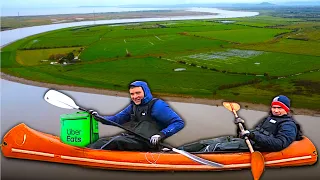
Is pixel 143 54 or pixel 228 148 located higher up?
pixel 143 54

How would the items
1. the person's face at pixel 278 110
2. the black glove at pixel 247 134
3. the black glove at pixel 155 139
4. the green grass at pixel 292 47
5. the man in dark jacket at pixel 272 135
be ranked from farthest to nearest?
the green grass at pixel 292 47, the person's face at pixel 278 110, the man in dark jacket at pixel 272 135, the black glove at pixel 155 139, the black glove at pixel 247 134

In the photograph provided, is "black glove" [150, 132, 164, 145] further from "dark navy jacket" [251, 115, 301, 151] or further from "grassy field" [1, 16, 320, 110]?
"grassy field" [1, 16, 320, 110]

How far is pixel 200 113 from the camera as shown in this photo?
Answer: 952 cm

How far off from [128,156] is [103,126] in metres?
2.73

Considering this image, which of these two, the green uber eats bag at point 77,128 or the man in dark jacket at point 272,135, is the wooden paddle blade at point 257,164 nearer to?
the man in dark jacket at point 272,135

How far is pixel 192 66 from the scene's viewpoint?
51.6ft

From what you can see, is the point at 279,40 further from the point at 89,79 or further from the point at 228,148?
the point at 228,148

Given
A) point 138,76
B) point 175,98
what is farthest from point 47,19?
point 175,98

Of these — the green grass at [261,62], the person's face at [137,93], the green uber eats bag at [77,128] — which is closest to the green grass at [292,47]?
the green grass at [261,62]

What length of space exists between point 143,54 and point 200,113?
1032 centimetres

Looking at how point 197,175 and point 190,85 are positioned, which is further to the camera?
point 190,85

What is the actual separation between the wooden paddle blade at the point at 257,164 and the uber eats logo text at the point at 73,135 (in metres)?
2.54

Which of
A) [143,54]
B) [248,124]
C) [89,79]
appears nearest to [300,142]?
[248,124]

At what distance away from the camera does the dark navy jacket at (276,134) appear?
209 inches
